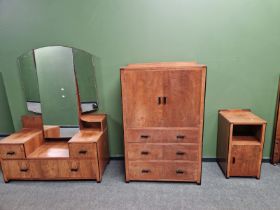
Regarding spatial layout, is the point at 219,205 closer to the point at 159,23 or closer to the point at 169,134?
the point at 169,134

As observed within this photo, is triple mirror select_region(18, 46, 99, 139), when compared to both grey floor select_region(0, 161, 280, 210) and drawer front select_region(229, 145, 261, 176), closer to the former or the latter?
grey floor select_region(0, 161, 280, 210)

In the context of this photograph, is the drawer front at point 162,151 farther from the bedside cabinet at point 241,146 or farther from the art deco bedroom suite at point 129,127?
the bedside cabinet at point 241,146

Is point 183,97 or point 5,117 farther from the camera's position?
point 5,117

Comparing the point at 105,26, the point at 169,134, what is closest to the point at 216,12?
the point at 105,26

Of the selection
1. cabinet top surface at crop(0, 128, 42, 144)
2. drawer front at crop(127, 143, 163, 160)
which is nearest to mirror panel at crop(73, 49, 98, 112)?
cabinet top surface at crop(0, 128, 42, 144)

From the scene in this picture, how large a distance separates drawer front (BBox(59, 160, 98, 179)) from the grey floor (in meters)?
0.11

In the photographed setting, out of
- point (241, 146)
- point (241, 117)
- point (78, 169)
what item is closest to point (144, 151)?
point (78, 169)

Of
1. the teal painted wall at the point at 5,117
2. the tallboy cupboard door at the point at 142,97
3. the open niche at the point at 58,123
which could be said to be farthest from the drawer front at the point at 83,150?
the teal painted wall at the point at 5,117

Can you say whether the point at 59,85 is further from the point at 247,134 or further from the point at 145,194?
the point at 247,134

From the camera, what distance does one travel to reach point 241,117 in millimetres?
2375

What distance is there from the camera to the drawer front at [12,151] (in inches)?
91.2

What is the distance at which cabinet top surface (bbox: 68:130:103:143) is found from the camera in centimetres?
230

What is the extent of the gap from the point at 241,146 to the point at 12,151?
8.51ft

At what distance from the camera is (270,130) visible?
8.63 feet
